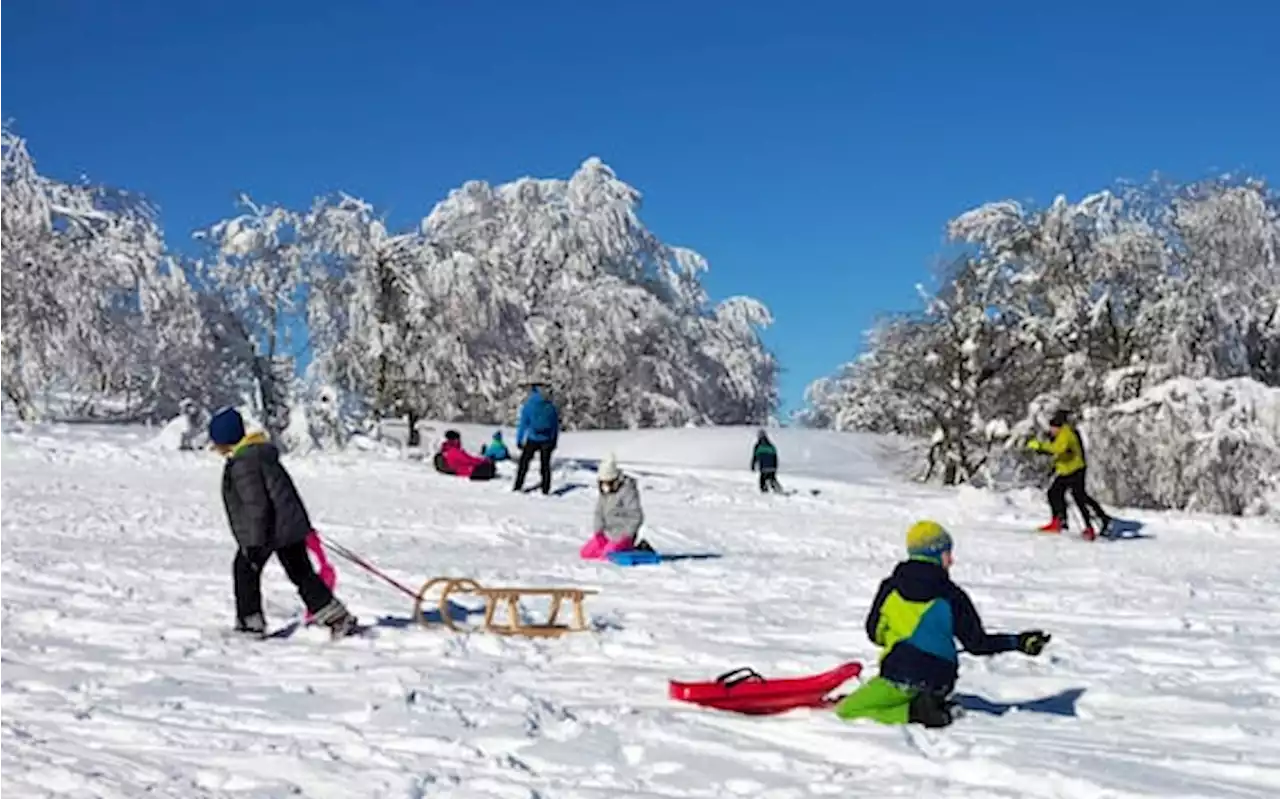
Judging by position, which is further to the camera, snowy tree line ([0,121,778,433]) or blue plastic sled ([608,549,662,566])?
snowy tree line ([0,121,778,433])

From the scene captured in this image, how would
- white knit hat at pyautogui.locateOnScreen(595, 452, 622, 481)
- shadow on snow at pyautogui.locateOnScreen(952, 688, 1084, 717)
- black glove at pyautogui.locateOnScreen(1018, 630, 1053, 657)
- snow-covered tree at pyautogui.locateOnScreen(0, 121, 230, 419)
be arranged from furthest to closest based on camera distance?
1. snow-covered tree at pyautogui.locateOnScreen(0, 121, 230, 419)
2. white knit hat at pyautogui.locateOnScreen(595, 452, 622, 481)
3. shadow on snow at pyautogui.locateOnScreen(952, 688, 1084, 717)
4. black glove at pyautogui.locateOnScreen(1018, 630, 1053, 657)

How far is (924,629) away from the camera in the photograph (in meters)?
6.59

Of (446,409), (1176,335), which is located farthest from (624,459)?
(1176,335)

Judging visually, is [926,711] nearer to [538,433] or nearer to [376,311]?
[538,433]

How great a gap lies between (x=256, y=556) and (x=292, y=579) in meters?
0.28

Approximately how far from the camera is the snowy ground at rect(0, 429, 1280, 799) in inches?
210

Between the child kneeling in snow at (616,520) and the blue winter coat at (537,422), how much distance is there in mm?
6017

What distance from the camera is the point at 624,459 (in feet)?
106

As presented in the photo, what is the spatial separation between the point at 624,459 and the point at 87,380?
12.0 meters

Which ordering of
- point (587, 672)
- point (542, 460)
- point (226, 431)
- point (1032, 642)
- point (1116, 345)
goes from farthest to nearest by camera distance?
point (1116, 345), point (542, 460), point (226, 431), point (587, 672), point (1032, 642)

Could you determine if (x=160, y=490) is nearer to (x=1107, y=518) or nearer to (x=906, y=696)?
(x=1107, y=518)

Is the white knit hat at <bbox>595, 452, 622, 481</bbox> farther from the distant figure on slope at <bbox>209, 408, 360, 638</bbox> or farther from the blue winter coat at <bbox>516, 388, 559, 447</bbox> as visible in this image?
the blue winter coat at <bbox>516, 388, 559, 447</bbox>

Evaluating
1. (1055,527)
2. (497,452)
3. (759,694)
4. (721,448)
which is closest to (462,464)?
(497,452)

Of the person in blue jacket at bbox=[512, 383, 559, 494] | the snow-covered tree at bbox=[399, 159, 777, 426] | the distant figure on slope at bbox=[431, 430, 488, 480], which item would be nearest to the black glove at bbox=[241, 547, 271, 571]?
the person in blue jacket at bbox=[512, 383, 559, 494]
